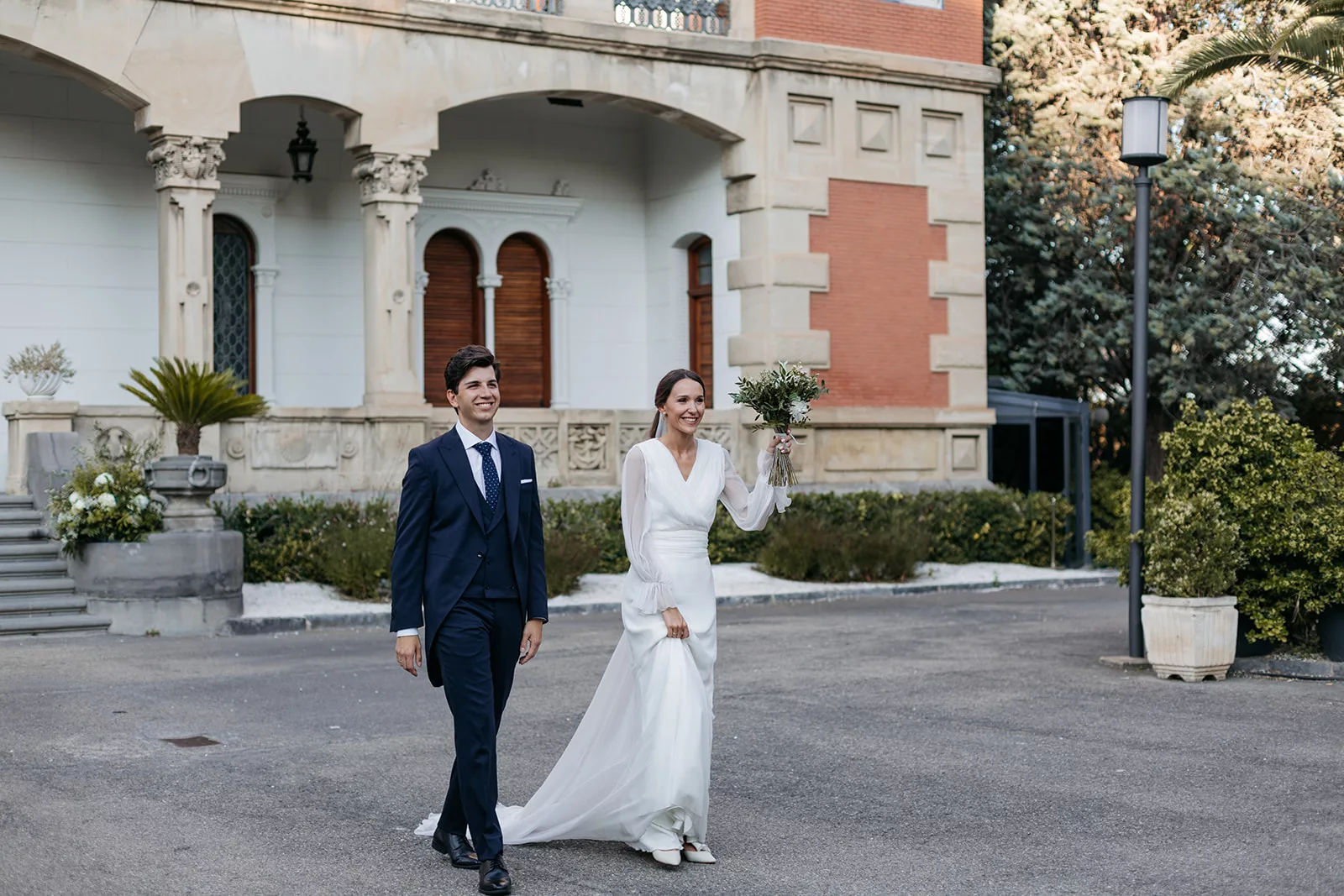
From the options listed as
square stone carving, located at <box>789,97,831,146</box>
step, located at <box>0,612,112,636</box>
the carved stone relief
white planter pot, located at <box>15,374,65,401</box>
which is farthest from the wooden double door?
step, located at <box>0,612,112,636</box>

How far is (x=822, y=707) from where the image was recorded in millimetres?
10211

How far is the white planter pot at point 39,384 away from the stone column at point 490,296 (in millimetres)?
6623

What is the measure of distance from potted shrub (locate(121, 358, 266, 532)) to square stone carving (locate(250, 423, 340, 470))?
2487 millimetres

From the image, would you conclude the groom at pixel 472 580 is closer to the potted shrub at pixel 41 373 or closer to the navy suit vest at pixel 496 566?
the navy suit vest at pixel 496 566

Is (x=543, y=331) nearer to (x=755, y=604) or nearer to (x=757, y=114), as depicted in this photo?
(x=757, y=114)

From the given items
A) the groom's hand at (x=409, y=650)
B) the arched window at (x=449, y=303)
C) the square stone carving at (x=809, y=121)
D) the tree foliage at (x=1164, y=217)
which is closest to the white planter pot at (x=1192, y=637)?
the groom's hand at (x=409, y=650)

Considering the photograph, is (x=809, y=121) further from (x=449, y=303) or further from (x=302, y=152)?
(x=302, y=152)

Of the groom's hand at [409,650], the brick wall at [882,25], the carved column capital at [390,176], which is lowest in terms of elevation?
the groom's hand at [409,650]

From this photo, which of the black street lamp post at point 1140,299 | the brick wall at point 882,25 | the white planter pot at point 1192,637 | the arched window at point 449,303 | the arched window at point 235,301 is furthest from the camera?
the arched window at point 449,303

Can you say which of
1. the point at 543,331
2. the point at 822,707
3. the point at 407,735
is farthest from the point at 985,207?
the point at 407,735

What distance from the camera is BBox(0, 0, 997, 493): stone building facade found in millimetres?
17969

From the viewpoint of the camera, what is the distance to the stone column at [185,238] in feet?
58.0

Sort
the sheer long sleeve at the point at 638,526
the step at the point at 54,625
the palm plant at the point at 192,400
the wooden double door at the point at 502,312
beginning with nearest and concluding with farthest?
1. the sheer long sleeve at the point at 638,526
2. the step at the point at 54,625
3. the palm plant at the point at 192,400
4. the wooden double door at the point at 502,312

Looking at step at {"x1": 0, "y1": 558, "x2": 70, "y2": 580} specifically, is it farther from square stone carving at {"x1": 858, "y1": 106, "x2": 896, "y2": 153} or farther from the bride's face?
square stone carving at {"x1": 858, "y1": 106, "x2": 896, "y2": 153}
